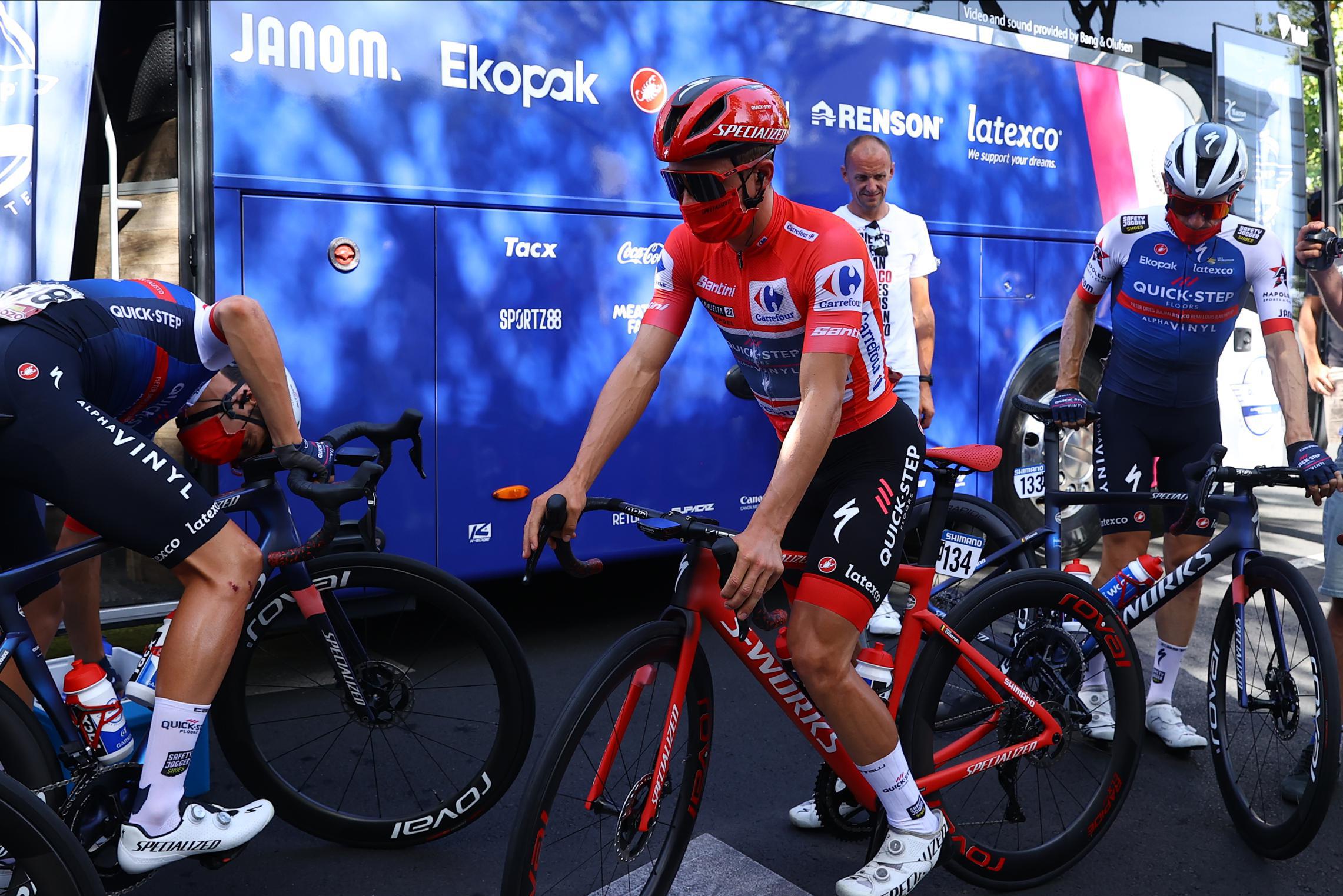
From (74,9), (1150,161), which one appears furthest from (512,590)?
(1150,161)

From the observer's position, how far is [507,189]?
15.5 feet

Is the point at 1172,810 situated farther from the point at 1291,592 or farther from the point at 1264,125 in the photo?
the point at 1264,125

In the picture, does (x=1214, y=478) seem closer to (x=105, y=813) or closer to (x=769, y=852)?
(x=769, y=852)

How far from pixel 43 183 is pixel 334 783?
2215 mm

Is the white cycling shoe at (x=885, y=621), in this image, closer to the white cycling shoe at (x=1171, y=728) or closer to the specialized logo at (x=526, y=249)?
the white cycling shoe at (x=1171, y=728)

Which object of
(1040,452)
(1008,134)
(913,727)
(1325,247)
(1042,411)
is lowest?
(913,727)

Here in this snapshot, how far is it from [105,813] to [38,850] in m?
0.62

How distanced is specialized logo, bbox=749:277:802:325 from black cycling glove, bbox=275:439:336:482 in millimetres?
1117

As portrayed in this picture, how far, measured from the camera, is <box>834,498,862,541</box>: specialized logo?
278 cm

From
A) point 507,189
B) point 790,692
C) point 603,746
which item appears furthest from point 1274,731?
point 507,189

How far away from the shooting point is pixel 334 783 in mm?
3674

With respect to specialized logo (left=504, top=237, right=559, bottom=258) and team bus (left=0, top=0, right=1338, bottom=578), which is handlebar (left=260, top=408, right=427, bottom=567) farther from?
specialized logo (left=504, top=237, right=559, bottom=258)

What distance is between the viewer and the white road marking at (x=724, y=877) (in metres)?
3.14

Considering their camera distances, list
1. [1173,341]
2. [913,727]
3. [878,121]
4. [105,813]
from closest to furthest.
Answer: [105,813], [913,727], [1173,341], [878,121]
